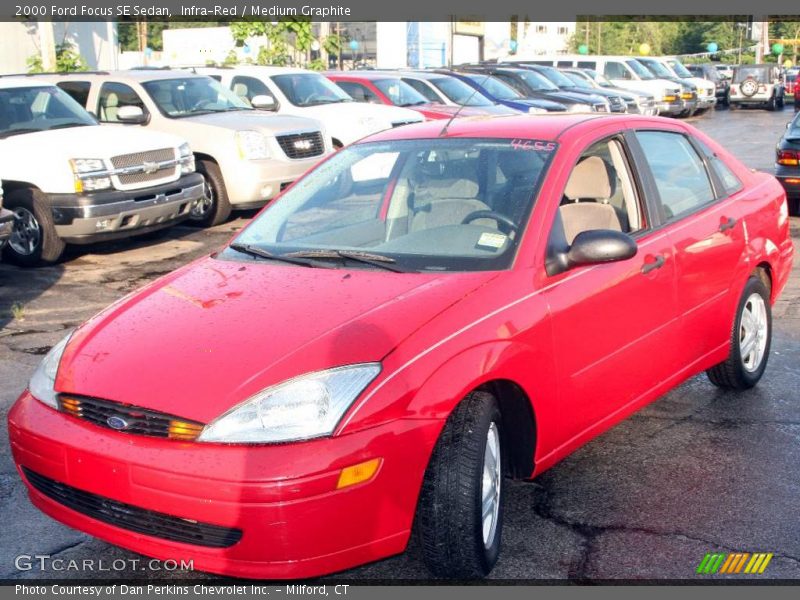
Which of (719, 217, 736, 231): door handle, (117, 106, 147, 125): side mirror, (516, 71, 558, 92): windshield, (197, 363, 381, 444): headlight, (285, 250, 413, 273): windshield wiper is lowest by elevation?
(197, 363, 381, 444): headlight

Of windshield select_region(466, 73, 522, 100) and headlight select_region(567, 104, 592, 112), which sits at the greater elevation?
windshield select_region(466, 73, 522, 100)

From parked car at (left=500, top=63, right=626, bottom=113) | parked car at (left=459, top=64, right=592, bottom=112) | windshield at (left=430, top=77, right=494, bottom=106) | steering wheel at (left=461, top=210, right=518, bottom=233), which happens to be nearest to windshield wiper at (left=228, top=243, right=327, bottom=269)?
steering wheel at (left=461, top=210, right=518, bottom=233)

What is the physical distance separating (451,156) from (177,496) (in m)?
2.15

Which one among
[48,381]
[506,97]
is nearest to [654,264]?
[48,381]

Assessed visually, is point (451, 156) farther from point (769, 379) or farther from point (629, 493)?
point (769, 379)

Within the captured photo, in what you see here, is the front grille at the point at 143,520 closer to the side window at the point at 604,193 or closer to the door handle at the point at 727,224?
the side window at the point at 604,193

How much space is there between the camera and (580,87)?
25656 millimetres

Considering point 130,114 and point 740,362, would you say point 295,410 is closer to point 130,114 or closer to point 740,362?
point 740,362

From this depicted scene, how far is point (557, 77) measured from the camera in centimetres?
2616

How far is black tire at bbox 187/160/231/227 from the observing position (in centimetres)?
1242

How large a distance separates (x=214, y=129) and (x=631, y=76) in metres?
22.2

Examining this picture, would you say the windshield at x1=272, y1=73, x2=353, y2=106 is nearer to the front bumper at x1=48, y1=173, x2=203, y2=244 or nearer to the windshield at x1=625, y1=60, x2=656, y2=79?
the front bumper at x1=48, y1=173, x2=203, y2=244

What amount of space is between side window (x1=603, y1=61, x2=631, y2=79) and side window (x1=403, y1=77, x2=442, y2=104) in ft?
47.7

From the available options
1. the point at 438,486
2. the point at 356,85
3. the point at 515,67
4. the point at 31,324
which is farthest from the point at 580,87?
the point at 438,486
